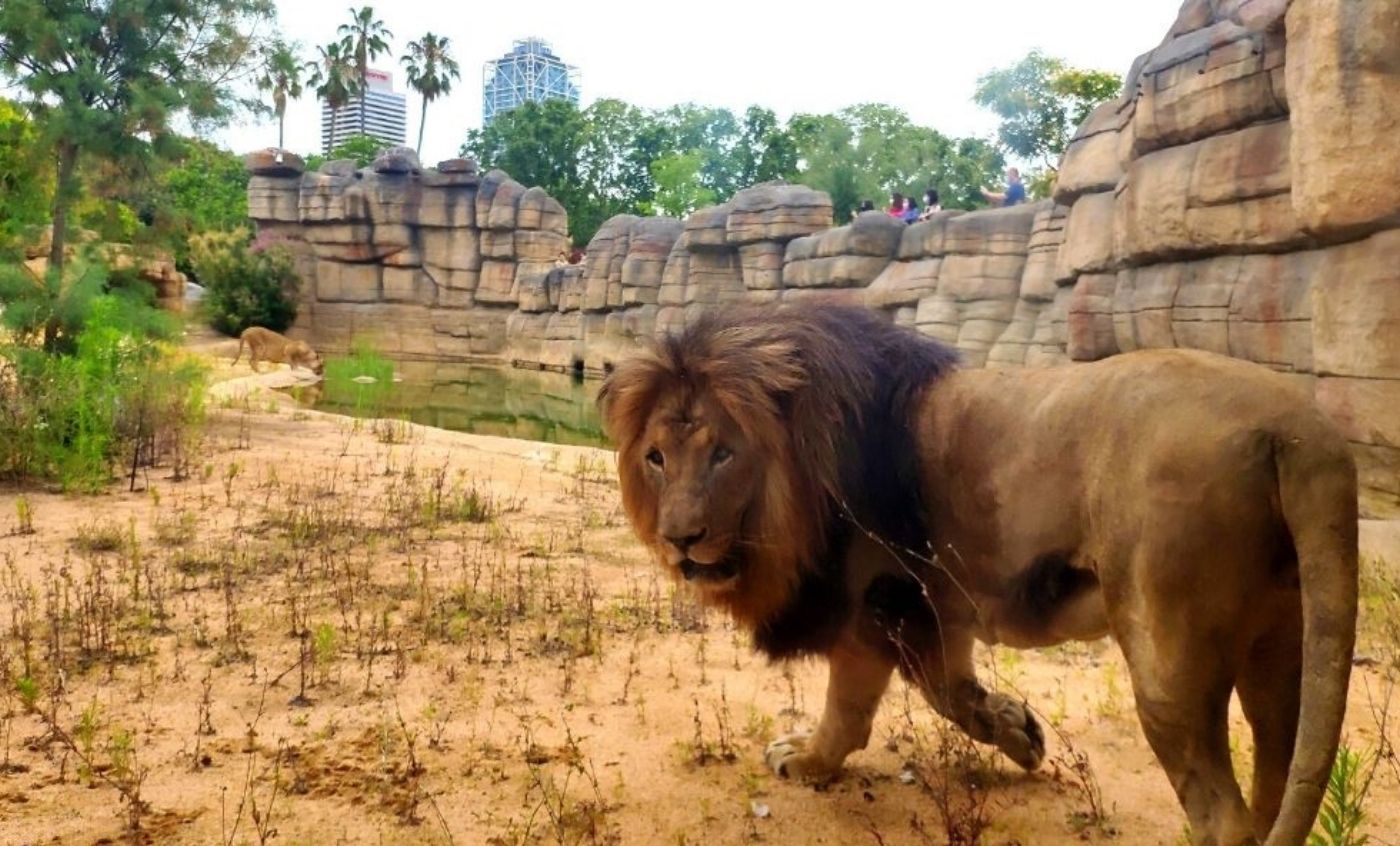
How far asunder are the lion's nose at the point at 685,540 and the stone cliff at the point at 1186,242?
28.3 inches

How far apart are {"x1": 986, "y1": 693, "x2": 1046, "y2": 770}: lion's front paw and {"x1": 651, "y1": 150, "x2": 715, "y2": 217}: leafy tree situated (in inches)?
1553

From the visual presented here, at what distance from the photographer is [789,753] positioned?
346 cm

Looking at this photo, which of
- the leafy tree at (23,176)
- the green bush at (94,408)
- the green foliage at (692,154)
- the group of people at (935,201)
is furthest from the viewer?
the green foliage at (692,154)

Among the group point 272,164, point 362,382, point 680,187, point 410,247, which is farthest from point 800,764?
point 680,187

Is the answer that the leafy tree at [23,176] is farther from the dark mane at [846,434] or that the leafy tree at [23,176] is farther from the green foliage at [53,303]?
the dark mane at [846,434]

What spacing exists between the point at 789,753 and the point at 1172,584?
1634mm


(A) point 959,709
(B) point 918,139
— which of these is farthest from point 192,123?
(B) point 918,139

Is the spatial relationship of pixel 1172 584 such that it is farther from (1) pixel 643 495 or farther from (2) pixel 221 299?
(2) pixel 221 299

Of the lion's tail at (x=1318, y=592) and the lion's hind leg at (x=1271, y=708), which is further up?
the lion's tail at (x=1318, y=592)

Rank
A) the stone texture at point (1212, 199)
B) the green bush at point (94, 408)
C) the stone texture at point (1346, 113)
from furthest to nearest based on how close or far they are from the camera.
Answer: the stone texture at point (1212, 199), the green bush at point (94, 408), the stone texture at point (1346, 113)

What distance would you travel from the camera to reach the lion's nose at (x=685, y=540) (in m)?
2.82

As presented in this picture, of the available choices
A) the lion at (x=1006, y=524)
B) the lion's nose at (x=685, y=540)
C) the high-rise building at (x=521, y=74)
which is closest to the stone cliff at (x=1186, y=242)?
the lion at (x=1006, y=524)

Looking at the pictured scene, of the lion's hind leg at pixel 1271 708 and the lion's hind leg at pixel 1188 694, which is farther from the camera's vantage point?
the lion's hind leg at pixel 1271 708

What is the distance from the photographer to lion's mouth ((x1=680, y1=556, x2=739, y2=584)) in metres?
2.89
